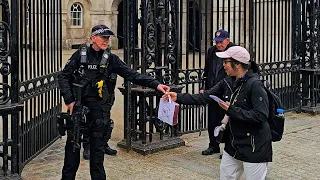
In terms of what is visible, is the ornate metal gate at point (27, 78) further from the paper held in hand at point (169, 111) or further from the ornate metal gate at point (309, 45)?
the ornate metal gate at point (309, 45)

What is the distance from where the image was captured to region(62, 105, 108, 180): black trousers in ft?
19.1

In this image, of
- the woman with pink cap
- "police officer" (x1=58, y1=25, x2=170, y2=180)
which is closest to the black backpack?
the woman with pink cap

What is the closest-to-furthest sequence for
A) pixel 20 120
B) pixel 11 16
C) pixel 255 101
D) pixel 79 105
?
1. pixel 255 101
2. pixel 79 105
3. pixel 11 16
4. pixel 20 120

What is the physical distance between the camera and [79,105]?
571 cm

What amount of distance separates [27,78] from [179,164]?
249 cm

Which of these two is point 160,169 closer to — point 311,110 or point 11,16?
point 11,16

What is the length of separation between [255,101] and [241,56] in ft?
1.45

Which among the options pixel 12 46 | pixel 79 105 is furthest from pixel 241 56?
pixel 12 46

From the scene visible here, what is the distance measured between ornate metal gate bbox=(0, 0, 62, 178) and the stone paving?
0.77 ft

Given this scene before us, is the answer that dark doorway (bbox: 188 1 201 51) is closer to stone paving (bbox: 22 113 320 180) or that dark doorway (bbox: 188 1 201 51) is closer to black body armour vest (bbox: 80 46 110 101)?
stone paving (bbox: 22 113 320 180)

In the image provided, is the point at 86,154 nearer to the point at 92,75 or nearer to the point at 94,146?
the point at 94,146

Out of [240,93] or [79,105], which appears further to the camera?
[79,105]

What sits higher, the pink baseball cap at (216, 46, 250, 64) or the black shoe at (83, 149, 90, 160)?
the pink baseball cap at (216, 46, 250, 64)

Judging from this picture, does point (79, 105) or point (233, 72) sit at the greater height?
point (233, 72)
